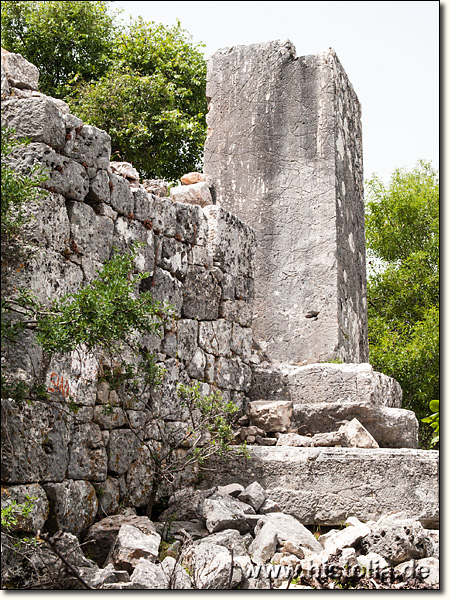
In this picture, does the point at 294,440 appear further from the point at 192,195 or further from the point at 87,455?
the point at 192,195

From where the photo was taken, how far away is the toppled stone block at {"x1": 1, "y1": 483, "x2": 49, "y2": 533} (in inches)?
161

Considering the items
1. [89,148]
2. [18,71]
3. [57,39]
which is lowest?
[89,148]

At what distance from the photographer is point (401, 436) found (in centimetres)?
635

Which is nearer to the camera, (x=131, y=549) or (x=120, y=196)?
(x=131, y=549)

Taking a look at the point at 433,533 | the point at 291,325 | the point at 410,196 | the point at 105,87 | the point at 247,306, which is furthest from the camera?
the point at 410,196

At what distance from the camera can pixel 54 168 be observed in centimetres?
481

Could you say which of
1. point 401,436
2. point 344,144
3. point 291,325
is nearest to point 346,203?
point 344,144

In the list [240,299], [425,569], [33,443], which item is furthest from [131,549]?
[240,299]

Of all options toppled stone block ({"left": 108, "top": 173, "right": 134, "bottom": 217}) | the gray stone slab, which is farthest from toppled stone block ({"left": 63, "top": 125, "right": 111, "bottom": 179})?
the gray stone slab

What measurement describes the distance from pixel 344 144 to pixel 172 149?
23.4ft

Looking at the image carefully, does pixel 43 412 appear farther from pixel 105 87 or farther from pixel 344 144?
pixel 105 87

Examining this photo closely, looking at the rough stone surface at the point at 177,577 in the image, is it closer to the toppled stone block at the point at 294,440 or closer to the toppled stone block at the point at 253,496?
the toppled stone block at the point at 253,496

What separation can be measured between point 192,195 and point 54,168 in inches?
101

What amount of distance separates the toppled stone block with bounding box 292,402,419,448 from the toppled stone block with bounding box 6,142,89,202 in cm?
276
